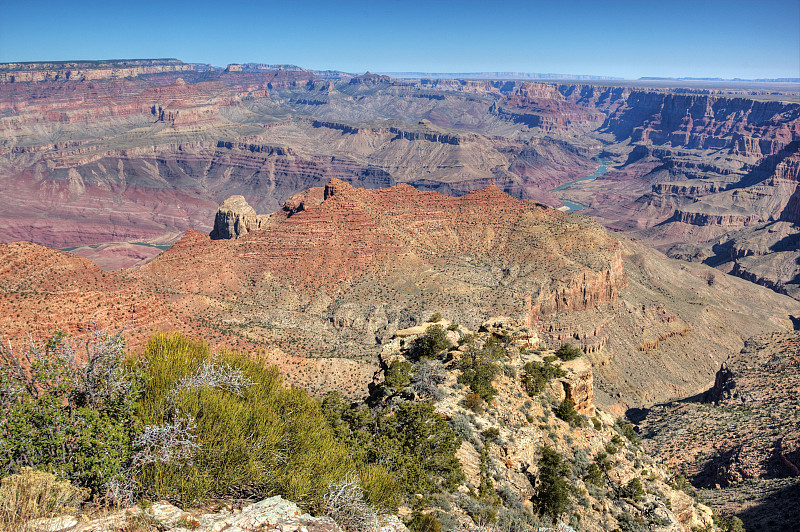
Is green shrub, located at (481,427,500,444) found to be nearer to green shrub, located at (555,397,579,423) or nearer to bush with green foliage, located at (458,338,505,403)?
bush with green foliage, located at (458,338,505,403)

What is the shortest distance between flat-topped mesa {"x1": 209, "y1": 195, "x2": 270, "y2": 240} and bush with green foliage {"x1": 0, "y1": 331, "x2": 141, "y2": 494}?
121380 mm

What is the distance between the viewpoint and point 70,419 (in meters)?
14.8

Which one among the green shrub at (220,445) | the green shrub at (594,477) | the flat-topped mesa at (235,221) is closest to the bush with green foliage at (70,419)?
the green shrub at (220,445)

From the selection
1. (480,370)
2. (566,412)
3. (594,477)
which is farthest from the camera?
(566,412)

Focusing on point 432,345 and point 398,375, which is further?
point 432,345

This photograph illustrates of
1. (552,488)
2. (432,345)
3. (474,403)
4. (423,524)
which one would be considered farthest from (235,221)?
(423,524)

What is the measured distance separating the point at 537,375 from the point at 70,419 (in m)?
31.2

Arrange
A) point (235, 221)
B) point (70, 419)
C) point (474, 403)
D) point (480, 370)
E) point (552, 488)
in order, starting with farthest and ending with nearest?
point (235, 221), point (480, 370), point (474, 403), point (552, 488), point (70, 419)

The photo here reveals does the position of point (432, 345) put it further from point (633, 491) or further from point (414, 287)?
point (414, 287)

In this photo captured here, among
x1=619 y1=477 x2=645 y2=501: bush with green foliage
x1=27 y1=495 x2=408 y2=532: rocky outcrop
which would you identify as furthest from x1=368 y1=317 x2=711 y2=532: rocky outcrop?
x1=27 y1=495 x2=408 y2=532: rocky outcrop

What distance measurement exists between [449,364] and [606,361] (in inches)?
2436

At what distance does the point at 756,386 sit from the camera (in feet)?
220

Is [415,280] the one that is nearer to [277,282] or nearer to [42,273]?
[277,282]

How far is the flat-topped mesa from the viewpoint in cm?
13588
